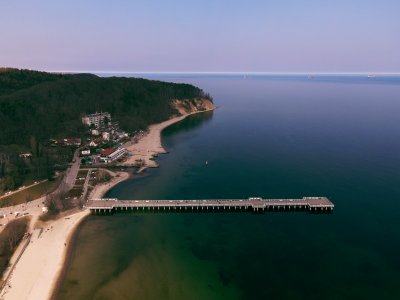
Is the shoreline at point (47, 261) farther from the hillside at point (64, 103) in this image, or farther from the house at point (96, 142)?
the hillside at point (64, 103)

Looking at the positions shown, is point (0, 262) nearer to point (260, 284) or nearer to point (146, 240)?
point (146, 240)

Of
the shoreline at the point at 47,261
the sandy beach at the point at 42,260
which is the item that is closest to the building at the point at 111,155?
the shoreline at the point at 47,261

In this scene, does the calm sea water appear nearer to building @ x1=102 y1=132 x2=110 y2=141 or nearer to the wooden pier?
the wooden pier

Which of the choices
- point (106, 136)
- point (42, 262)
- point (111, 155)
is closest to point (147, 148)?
point (111, 155)

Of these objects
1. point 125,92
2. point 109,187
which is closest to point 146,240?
point 109,187

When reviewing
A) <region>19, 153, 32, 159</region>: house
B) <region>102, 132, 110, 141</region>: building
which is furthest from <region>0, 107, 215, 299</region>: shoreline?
<region>102, 132, 110, 141</region>: building

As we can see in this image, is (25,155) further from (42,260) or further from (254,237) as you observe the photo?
(254,237)
